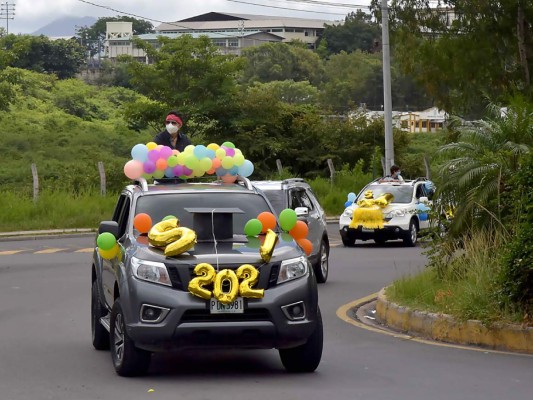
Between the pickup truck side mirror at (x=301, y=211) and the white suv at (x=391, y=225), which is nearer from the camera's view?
the pickup truck side mirror at (x=301, y=211)

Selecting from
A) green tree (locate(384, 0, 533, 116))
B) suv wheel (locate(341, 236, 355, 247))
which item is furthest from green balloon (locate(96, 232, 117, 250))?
green tree (locate(384, 0, 533, 116))

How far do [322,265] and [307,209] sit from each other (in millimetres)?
992

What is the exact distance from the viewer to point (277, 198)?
803 inches

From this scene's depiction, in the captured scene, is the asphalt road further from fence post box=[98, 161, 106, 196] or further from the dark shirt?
fence post box=[98, 161, 106, 196]

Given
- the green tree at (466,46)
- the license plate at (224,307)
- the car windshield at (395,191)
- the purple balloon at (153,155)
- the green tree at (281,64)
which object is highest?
the green tree at (281,64)

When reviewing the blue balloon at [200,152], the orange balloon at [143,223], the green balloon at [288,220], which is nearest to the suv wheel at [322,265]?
the blue balloon at [200,152]

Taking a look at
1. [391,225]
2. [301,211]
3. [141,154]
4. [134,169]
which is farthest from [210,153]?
[391,225]

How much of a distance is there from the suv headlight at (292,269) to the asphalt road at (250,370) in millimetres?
904

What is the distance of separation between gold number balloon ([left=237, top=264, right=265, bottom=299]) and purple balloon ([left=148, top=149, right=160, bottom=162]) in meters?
3.20

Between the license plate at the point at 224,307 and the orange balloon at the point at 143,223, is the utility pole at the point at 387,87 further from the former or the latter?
the license plate at the point at 224,307

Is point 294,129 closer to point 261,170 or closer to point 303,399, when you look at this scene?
point 261,170

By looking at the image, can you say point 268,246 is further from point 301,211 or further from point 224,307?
point 301,211

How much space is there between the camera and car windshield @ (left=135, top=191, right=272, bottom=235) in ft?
39.4

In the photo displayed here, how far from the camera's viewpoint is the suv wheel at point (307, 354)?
428 inches
